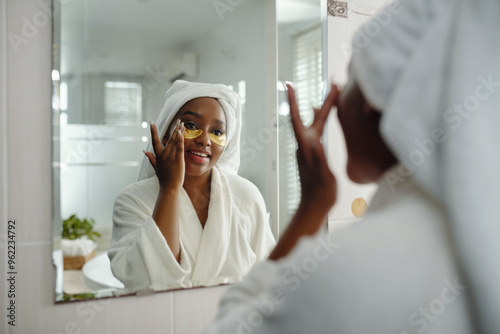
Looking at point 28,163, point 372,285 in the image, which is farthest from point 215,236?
point 372,285

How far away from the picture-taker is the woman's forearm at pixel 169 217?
712mm

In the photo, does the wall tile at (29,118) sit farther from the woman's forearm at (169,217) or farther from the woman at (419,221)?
the woman at (419,221)

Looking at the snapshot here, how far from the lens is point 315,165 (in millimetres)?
594

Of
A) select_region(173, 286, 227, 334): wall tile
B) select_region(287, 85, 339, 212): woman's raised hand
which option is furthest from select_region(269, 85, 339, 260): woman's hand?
select_region(173, 286, 227, 334): wall tile

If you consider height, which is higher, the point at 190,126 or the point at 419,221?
the point at 190,126

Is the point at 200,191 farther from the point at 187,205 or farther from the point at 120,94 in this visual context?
the point at 120,94

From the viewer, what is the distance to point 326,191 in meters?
0.60

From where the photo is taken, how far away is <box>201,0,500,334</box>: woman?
338 mm

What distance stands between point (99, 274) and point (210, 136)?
32cm

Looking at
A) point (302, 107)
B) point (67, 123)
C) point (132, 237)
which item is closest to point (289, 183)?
point (302, 107)

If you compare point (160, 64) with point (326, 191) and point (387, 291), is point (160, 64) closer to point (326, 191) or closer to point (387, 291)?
point (326, 191)

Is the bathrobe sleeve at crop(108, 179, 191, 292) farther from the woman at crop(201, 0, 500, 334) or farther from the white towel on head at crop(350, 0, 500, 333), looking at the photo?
the white towel on head at crop(350, 0, 500, 333)

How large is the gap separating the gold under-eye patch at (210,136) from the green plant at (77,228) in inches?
8.9

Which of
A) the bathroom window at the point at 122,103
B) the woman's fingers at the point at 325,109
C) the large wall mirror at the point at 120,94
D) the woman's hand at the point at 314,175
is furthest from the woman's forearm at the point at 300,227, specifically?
the bathroom window at the point at 122,103
